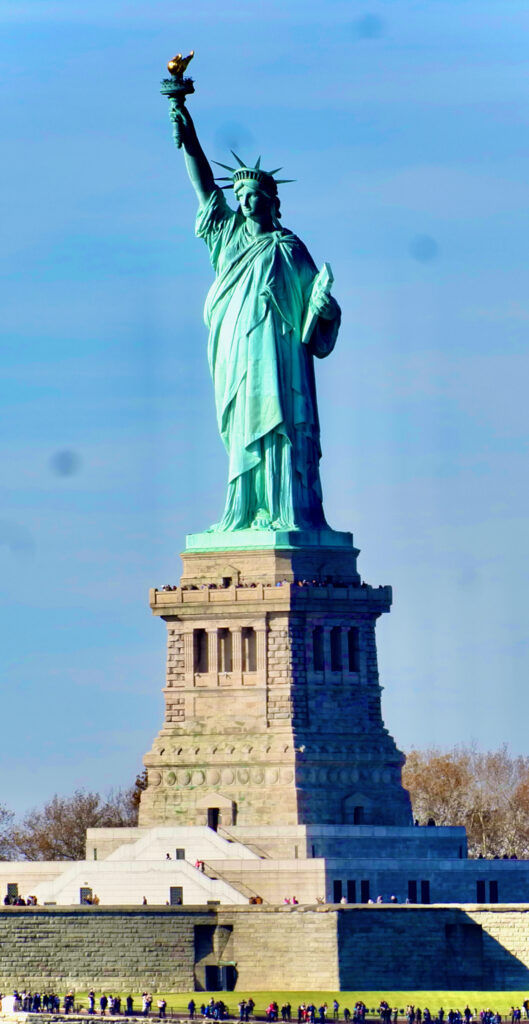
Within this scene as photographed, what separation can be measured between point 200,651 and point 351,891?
30.9 feet

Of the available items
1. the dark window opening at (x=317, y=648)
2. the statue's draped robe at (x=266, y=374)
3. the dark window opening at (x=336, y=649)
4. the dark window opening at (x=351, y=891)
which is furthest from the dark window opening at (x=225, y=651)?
the dark window opening at (x=351, y=891)

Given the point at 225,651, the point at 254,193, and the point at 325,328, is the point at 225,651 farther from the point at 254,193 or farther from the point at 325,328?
the point at 254,193

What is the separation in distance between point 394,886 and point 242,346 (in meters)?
16.1

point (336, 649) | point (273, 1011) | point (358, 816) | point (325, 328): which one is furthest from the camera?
point (325, 328)

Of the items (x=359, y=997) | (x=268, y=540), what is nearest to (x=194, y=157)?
(x=268, y=540)

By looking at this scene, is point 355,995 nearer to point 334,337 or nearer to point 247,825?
point 247,825

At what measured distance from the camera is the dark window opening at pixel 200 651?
111 meters

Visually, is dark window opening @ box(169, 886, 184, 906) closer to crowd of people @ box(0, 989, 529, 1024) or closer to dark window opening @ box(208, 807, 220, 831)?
A: crowd of people @ box(0, 989, 529, 1024)

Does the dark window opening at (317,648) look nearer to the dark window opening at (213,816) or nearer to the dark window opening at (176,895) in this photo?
the dark window opening at (213,816)

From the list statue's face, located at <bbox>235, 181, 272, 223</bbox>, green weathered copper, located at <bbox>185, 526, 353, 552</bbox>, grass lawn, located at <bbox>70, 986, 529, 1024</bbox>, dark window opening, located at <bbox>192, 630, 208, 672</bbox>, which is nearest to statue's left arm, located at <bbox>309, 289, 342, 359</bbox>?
statue's face, located at <bbox>235, 181, 272, 223</bbox>

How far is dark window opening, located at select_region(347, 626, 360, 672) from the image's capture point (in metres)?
112

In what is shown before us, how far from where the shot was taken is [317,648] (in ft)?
364

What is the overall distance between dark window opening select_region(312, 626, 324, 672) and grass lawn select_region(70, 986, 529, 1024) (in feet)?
38.7

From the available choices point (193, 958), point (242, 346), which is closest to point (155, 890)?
point (193, 958)
